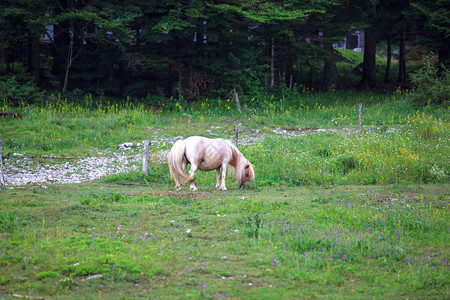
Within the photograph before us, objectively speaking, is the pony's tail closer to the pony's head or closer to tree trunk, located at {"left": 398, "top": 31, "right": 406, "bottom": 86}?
the pony's head

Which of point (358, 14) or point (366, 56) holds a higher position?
point (358, 14)

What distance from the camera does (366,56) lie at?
31.0 metres

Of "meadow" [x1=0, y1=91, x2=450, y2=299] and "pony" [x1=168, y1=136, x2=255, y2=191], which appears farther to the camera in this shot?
"pony" [x1=168, y1=136, x2=255, y2=191]

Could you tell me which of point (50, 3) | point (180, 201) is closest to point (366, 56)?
point (50, 3)

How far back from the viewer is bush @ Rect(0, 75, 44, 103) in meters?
Answer: 23.3

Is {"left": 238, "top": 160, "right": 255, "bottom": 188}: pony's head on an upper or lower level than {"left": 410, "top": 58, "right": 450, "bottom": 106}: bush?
lower

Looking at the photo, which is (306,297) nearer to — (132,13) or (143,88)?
(132,13)

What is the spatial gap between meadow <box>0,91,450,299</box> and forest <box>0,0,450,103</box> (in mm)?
8288

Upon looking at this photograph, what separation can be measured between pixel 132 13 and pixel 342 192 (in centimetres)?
1809

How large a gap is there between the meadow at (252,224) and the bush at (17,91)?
5.13 meters

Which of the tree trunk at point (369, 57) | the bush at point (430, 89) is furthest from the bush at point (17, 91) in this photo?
the tree trunk at point (369, 57)

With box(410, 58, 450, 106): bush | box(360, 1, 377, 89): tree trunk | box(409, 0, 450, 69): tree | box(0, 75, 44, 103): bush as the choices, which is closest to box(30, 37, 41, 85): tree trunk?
box(0, 75, 44, 103): bush

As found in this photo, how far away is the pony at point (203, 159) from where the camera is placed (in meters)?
11.6

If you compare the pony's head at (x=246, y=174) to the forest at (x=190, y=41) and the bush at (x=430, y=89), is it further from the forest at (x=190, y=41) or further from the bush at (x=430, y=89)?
the bush at (x=430, y=89)
